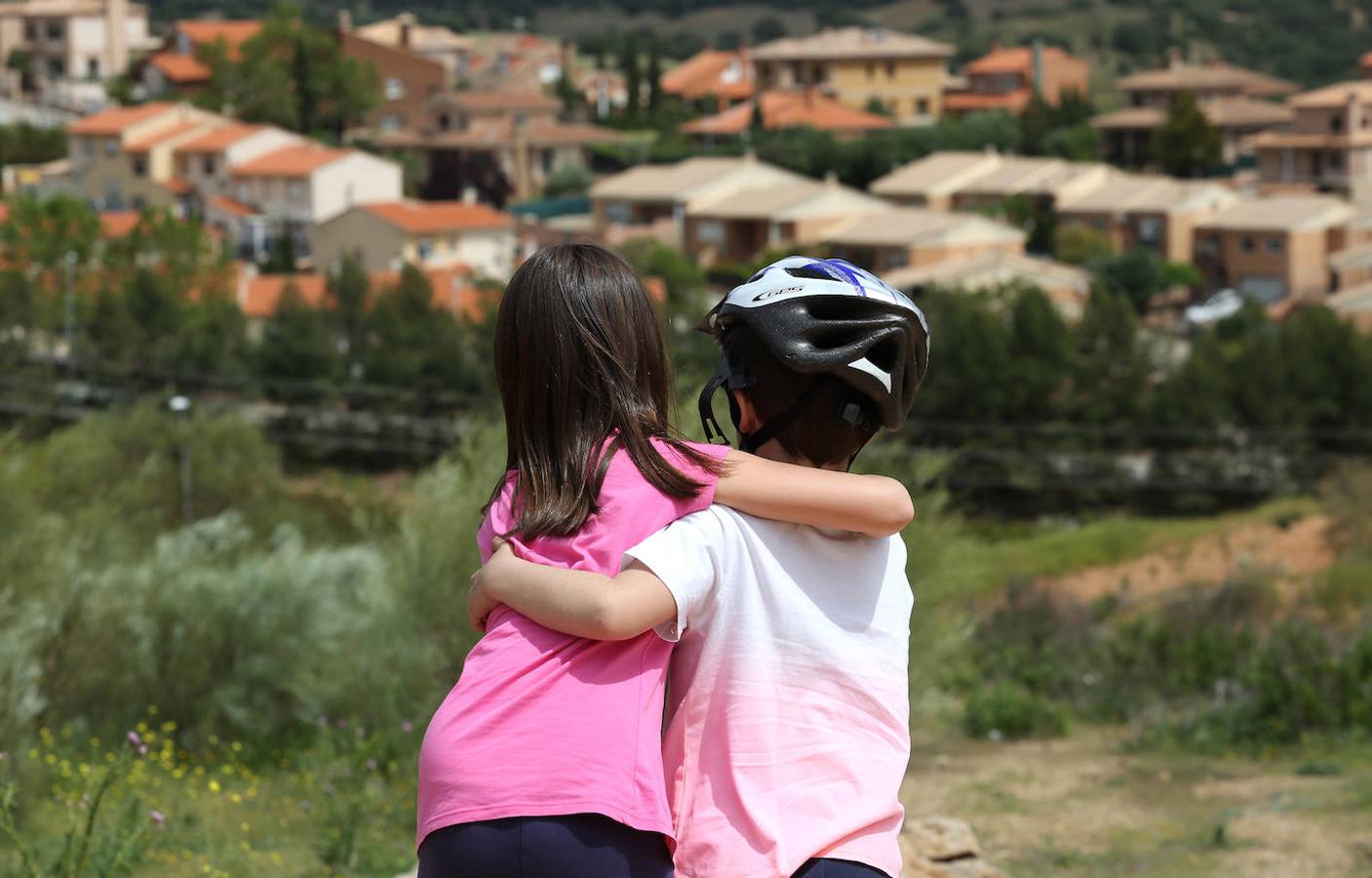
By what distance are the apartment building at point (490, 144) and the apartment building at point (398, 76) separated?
386 centimetres

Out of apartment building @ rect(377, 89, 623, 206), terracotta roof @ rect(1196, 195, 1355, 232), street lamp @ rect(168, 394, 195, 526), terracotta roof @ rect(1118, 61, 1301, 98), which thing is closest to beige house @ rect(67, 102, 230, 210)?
apartment building @ rect(377, 89, 623, 206)

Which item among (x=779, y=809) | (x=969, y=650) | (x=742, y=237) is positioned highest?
(x=779, y=809)

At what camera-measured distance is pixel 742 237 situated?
5153cm

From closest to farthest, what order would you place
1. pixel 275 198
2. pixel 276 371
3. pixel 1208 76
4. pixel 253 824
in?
Answer: pixel 253 824 < pixel 276 371 < pixel 275 198 < pixel 1208 76

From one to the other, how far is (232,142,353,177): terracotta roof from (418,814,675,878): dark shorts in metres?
52.5

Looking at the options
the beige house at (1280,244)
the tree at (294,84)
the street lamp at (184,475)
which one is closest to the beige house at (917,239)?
the beige house at (1280,244)

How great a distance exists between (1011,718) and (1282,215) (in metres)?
36.6

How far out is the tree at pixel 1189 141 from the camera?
59719 millimetres

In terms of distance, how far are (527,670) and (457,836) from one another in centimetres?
21

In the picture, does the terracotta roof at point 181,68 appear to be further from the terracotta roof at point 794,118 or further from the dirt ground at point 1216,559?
the dirt ground at point 1216,559

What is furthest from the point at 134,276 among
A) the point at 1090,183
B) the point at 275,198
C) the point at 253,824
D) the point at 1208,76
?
the point at 1208,76

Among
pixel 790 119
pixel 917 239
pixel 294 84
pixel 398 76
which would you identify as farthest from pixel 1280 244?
pixel 398 76

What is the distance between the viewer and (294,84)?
2731 inches

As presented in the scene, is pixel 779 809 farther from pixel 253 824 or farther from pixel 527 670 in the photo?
pixel 253 824
